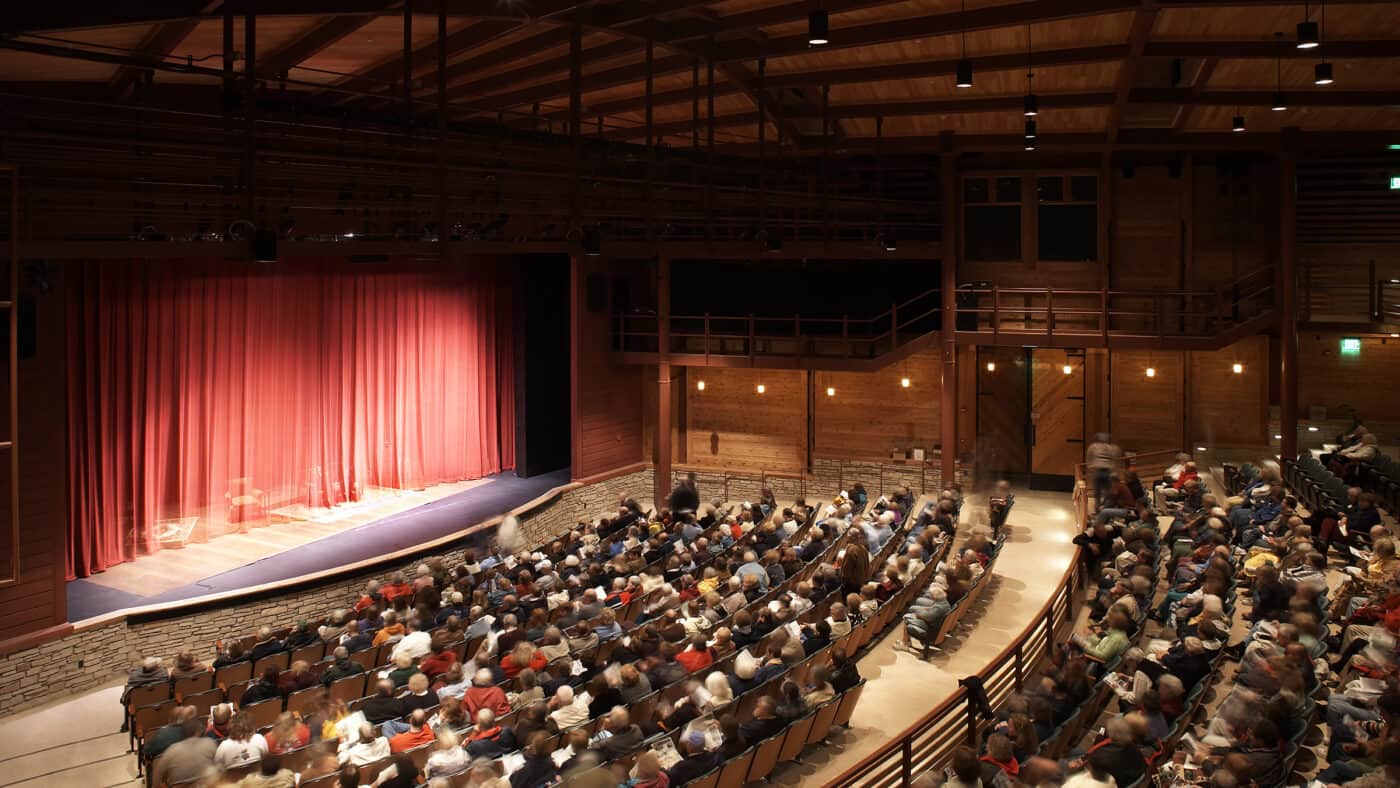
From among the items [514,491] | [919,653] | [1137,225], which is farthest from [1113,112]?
[514,491]

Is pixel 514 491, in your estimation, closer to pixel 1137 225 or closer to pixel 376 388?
pixel 376 388

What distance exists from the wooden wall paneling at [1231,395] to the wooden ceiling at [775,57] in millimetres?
4461

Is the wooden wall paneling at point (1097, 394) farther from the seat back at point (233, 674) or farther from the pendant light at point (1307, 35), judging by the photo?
the seat back at point (233, 674)

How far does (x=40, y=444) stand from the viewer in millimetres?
13562

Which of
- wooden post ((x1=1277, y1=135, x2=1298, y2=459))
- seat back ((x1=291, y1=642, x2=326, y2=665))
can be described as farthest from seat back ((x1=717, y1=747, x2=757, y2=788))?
wooden post ((x1=1277, y1=135, x2=1298, y2=459))

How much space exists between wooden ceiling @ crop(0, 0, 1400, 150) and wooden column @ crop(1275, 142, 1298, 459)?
84 centimetres

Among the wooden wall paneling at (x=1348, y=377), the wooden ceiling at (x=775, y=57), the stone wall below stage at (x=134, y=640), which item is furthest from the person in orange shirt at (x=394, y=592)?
the wooden wall paneling at (x=1348, y=377)

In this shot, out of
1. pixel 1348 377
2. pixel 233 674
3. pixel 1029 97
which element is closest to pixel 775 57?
pixel 1029 97

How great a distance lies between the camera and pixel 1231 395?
21.4 meters

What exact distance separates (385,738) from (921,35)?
398 inches

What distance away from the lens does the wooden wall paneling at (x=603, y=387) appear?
2305 cm

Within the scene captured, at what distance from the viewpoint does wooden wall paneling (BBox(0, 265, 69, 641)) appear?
43.2 feet

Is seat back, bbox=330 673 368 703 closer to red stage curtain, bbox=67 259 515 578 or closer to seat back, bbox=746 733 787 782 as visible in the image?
seat back, bbox=746 733 787 782

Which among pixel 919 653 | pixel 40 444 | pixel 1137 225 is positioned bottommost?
pixel 919 653
